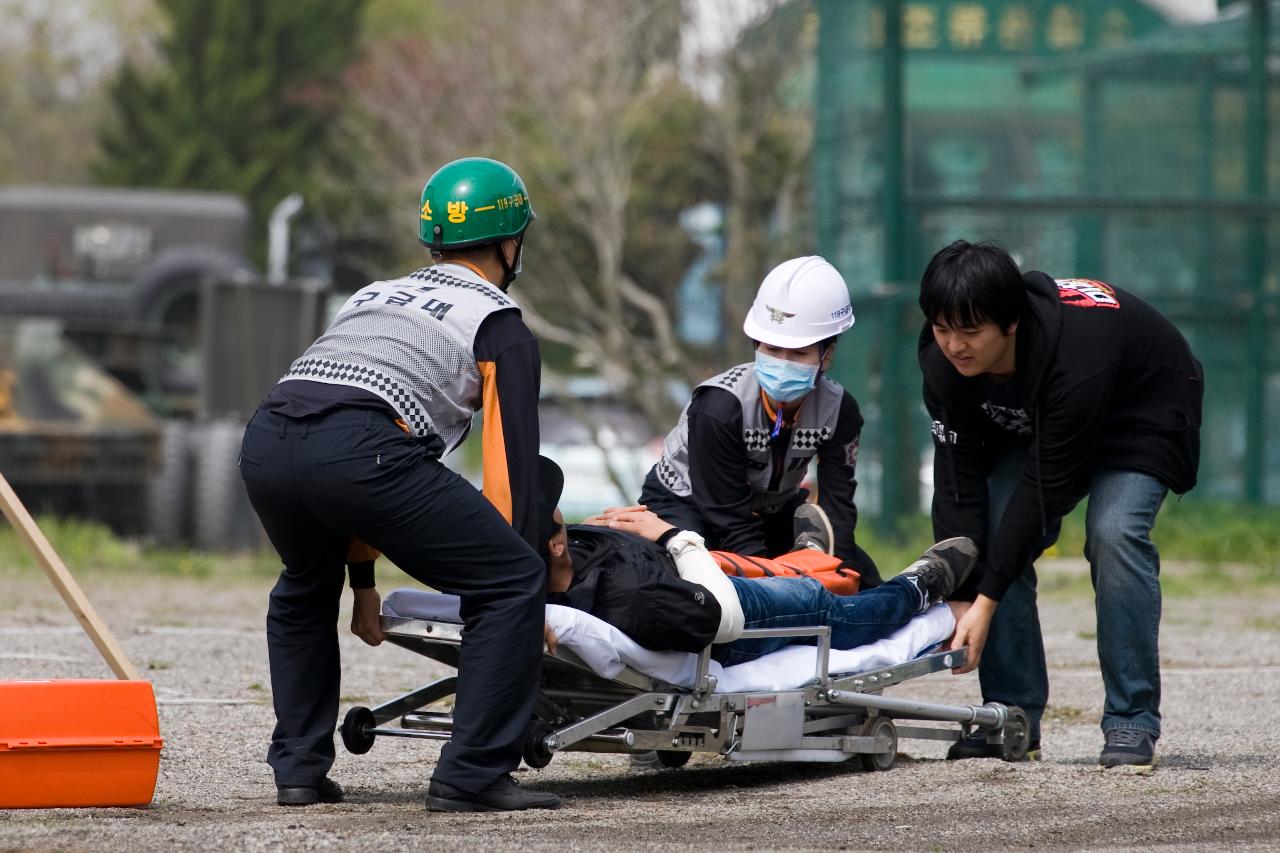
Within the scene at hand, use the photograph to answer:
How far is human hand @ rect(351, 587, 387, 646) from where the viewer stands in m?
4.93

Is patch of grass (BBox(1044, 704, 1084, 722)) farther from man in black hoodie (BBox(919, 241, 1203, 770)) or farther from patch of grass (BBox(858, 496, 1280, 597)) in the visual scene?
patch of grass (BBox(858, 496, 1280, 597))

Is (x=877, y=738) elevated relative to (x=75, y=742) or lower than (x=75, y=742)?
lower

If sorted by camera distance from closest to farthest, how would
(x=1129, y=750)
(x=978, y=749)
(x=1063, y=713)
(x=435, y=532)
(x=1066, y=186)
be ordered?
(x=435, y=532)
(x=1129, y=750)
(x=978, y=749)
(x=1063, y=713)
(x=1066, y=186)

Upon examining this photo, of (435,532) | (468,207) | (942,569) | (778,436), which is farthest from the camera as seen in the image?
(778,436)

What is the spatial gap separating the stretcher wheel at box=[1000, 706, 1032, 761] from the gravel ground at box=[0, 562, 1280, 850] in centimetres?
12

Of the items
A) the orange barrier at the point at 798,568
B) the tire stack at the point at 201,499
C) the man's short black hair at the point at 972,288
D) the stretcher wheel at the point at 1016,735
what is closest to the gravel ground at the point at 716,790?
the stretcher wheel at the point at 1016,735

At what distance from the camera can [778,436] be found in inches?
231

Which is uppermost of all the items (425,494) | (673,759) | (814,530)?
(425,494)

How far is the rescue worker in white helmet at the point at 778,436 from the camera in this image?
5773 millimetres

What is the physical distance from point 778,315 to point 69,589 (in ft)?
7.26

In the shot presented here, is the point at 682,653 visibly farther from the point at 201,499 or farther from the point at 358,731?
the point at 201,499

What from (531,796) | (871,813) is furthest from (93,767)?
(871,813)

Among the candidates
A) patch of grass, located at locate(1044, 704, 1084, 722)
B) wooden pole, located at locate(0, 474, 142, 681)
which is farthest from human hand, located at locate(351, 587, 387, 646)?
patch of grass, located at locate(1044, 704, 1084, 722)

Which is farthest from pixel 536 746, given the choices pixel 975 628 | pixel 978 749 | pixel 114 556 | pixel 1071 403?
pixel 114 556
